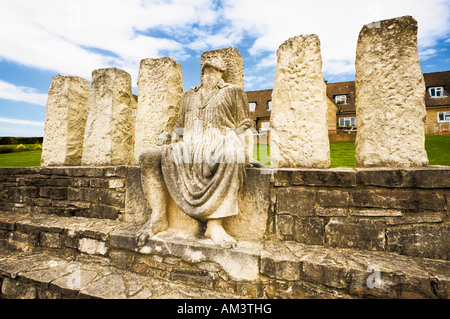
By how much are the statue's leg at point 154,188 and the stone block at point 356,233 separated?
1703 mm

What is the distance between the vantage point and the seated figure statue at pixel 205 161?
207cm

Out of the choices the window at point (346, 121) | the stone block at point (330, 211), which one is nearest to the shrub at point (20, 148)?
the stone block at point (330, 211)

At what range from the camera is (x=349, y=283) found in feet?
5.43

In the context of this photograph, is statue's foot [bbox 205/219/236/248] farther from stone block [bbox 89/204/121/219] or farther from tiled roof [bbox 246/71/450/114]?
tiled roof [bbox 246/71/450/114]

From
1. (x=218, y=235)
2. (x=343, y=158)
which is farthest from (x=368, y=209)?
(x=343, y=158)

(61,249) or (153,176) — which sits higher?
(153,176)

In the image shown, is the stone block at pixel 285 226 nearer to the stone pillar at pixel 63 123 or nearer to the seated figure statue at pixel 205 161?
the seated figure statue at pixel 205 161

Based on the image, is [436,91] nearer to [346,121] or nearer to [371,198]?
[346,121]

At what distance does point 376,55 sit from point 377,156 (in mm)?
1024

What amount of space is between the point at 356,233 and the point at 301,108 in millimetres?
1331

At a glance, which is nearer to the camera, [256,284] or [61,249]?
[256,284]

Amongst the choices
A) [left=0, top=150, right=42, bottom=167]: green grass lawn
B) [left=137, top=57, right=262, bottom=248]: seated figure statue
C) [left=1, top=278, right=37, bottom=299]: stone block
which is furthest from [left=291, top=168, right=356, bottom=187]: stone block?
[left=0, top=150, right=42, bottom=167]: green grass lawn
